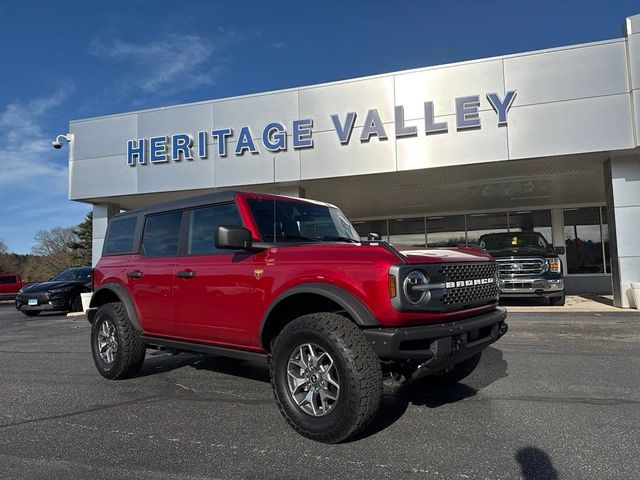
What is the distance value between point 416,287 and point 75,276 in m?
15.9

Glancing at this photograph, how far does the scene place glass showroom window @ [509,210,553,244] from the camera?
1873cm

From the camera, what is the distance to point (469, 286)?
3967 mm

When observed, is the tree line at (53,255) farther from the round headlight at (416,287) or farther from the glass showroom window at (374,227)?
the round headlight at (416,287)

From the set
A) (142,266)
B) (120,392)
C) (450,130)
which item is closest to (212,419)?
(120,392)

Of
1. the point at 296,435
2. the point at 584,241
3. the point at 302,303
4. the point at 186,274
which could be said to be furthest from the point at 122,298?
the point at 584,241

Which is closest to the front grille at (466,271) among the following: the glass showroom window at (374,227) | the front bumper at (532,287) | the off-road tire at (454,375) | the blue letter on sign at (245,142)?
the off-road tire at (454,375)

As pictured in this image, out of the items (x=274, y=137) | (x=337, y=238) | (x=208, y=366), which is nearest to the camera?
(x=337, y=238)

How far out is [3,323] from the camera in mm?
13398

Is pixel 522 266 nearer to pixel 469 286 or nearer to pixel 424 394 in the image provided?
pixel 424 394

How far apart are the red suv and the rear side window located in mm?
180

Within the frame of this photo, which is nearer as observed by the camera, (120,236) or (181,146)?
(120,236)

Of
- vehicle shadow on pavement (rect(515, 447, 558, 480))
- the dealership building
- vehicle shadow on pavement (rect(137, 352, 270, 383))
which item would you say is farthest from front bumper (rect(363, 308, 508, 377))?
the dealership building

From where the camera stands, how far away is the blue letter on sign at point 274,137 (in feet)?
43.4

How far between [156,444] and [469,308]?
265 centimetres
